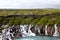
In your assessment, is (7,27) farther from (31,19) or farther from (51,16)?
(51,16)

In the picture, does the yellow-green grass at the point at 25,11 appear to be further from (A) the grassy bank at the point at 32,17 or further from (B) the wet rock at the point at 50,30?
(B) the wet rock at the point at 50,30

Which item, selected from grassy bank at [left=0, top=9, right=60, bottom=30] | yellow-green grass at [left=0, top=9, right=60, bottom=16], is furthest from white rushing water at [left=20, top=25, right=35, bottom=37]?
yellow-green grass at [left=0, top=9, right=60, bottom=16]

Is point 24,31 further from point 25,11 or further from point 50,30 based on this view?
point 50,30

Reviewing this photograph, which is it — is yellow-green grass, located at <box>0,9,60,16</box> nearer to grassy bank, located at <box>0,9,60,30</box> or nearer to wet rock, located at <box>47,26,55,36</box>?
grassy bank, located at <box>0,9,60,30</box>

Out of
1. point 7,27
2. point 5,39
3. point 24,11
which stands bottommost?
point 5,39

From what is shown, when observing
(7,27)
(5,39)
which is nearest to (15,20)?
(7,27)

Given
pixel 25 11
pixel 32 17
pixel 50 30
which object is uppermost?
pixel 25 11

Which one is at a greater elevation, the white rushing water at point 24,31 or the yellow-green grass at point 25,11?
the yellow-green grass at point 25,11

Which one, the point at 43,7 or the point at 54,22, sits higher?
the point at 43,7

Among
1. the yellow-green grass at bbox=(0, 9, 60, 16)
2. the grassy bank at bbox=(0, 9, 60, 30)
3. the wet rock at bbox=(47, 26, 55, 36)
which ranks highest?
the yellow-green grass at bbox=(0, 9, 60, 16)

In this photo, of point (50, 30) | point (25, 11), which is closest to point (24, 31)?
point (25, 11)

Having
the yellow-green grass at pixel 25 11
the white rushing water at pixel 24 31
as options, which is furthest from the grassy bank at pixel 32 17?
the white rushing water at pixel 24 31
